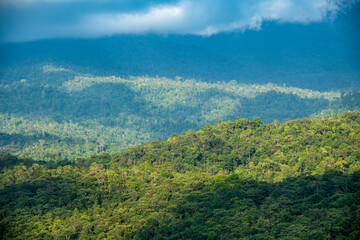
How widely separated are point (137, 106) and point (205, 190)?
141 meters

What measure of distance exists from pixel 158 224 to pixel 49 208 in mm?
11516

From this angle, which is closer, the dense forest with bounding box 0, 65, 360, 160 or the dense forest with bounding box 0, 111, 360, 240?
the dense forest with bounding box 0, 111, 360, 240

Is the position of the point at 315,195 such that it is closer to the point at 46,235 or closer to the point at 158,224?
the point at 158,224

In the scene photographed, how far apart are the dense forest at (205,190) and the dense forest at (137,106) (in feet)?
242

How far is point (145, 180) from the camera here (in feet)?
155

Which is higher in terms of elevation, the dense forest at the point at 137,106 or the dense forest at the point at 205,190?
the dense forest at the point at 137,106

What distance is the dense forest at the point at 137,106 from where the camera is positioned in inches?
5694

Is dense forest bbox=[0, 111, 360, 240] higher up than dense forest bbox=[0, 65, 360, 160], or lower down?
lower down

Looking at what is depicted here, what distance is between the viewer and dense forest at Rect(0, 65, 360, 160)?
14462cm

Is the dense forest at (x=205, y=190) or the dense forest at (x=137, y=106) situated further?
the dense forest at (x=137, y=106)

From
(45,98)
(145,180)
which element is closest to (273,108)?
(45,98)

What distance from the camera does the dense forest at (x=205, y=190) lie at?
31.0 m

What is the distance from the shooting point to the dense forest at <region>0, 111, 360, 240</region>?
102ft

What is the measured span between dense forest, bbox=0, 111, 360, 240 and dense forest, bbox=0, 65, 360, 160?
2898 inches
